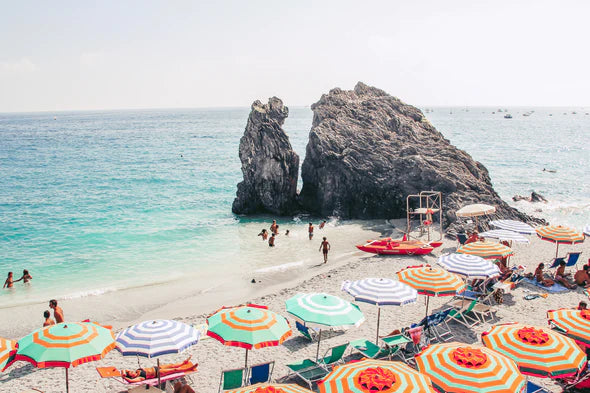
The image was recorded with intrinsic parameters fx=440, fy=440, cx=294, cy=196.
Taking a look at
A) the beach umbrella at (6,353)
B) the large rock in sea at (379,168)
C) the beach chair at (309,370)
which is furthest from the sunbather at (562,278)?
the beach umbrella at (6,353)

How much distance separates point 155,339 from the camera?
31.1 ft

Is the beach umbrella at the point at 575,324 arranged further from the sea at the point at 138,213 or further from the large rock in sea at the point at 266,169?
the large rock in sea at the point at 266,169

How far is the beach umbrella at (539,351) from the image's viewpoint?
8.35 meters

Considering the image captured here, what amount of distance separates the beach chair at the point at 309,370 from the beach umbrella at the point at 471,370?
3445 millimetres

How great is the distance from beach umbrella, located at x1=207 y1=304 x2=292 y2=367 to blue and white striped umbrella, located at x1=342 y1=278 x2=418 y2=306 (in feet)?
7.38

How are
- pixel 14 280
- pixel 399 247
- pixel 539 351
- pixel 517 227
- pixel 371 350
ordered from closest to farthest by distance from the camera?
1. pixel 539 351
2. pixel 371 350
3. pixel 517 227
4. pixel 14 280
5. pixel 399 247

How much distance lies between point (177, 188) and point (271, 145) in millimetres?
18560

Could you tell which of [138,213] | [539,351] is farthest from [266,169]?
[539,351]

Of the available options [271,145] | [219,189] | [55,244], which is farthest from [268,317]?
[219,189]

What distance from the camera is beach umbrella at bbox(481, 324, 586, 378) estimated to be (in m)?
8.35

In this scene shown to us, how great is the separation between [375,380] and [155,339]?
4.91 meters

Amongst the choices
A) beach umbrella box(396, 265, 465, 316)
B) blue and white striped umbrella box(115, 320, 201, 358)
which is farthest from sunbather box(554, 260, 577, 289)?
blue and white striped umbrella box(115, 320, 201, 358)

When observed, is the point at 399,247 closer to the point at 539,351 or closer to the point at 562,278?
the point at 562,278

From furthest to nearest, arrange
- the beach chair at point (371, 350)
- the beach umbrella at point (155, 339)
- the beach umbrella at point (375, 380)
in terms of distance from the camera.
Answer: the beach chair at point (371, 350)
the beach umbrella at point (155, 339)
the beach umbrella at point (375, 380)
